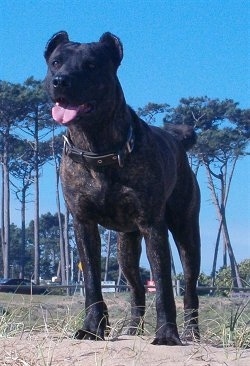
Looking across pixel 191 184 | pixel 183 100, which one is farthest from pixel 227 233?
pixel 191 184

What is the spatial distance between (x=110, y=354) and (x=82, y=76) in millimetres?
1694

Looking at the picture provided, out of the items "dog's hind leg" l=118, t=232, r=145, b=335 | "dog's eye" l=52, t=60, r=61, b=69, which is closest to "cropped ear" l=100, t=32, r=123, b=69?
"dog's eye" l=52, t=60, r=61, b=69

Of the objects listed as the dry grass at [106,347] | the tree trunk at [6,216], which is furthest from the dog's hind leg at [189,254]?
the tree trunk at [6,216]

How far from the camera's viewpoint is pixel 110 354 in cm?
554

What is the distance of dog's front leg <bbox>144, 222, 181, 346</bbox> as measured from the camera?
631cm

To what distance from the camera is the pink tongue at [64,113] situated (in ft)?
19.7

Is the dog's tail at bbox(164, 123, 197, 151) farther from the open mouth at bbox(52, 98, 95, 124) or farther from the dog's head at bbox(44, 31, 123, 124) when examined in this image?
the open mouth at bbox(52, 98, 95, 124)

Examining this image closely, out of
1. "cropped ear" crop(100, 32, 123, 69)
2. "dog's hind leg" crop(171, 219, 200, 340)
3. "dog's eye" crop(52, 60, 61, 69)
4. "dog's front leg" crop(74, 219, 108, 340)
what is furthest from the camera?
"dog's hind leg" crop(171, 219, 200, 340)

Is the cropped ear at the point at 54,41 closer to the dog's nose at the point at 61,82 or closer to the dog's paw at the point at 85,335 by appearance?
the dog's nose at the point at 61,82

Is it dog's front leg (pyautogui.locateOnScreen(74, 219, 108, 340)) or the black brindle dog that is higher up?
the black brindle dog

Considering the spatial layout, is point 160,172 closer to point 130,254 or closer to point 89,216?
point 89,216

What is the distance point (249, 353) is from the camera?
5.74 metres

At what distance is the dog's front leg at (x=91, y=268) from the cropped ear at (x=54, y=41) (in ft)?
3.65

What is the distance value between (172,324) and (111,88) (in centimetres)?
152
